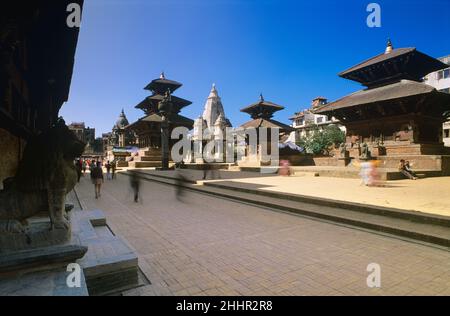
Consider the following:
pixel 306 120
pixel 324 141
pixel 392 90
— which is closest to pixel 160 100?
pixel 324 141

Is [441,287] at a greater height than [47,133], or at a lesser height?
lesser

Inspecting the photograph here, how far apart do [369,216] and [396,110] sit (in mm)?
20732

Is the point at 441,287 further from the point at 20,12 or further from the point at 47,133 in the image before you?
the point at 20,12

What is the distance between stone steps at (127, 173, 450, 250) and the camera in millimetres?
4707

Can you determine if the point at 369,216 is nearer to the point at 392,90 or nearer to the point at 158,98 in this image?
the point at 392,90

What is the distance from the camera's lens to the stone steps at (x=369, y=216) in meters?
4.71

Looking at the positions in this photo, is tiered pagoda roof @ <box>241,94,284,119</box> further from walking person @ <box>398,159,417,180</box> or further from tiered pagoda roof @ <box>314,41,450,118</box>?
walking person @ <box>398,159,417,180</box>

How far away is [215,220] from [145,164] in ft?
87.7

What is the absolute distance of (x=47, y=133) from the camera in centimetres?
338

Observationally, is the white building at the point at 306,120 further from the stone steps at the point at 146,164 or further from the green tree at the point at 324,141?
the stone steps at the point at 146,164

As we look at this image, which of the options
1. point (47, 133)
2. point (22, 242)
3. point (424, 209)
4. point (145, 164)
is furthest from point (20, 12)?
point (145, 164)

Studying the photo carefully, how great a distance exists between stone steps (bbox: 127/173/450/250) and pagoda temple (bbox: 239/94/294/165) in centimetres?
1982

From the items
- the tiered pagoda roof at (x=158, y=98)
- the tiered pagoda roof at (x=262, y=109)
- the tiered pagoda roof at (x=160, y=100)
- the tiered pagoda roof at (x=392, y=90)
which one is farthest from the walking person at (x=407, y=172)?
the tiered pagoda roof at (x=158, y=98)

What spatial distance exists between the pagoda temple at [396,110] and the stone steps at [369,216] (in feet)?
43.0
